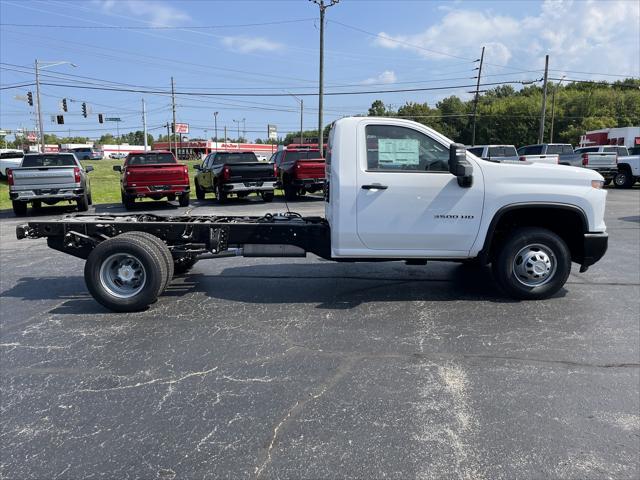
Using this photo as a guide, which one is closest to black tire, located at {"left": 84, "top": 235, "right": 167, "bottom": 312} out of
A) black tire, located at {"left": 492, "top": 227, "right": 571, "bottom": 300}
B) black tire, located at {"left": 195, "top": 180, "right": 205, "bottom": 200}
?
black tire, located at {"left": 492, "top": 227, "right": 571, "bottom": 300}

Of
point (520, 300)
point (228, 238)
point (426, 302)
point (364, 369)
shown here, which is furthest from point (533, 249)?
point (228, 238)

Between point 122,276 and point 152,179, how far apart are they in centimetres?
1100

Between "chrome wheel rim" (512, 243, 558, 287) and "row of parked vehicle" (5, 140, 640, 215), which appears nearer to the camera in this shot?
"chrome wheel rim" (512, 243, 558, 287)

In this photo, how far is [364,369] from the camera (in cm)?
409

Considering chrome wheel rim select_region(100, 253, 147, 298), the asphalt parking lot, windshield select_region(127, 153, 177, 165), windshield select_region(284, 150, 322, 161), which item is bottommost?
the asphalt parking lot

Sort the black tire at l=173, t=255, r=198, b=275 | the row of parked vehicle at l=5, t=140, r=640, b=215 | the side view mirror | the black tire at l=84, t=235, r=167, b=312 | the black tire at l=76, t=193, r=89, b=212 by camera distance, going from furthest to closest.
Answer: the black tire at l=76, t=193, r=89, b=212 < the row of parked vehicle at l=5, t=140, r=640, b=215 < the black tire at l=173, t=255, r=198, b=275 < the black tire at l=84, t=235, r=167, b=312 < the side view mirror

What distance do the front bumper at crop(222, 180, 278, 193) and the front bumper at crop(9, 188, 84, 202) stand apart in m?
4.41

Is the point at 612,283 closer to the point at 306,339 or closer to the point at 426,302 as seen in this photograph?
the point at 426,302

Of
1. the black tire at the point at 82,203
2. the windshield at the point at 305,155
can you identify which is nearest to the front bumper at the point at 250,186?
the windshield at the point at 305,155

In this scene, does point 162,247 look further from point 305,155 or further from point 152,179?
point 305,155

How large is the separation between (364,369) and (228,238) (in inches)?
105

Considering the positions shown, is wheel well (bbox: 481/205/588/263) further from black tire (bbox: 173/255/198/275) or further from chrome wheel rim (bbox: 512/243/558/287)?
black tire (bbox: 173/255/198/275)

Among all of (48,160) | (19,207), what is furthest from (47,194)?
(48,160)

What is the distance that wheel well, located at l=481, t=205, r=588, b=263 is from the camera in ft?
18.7
